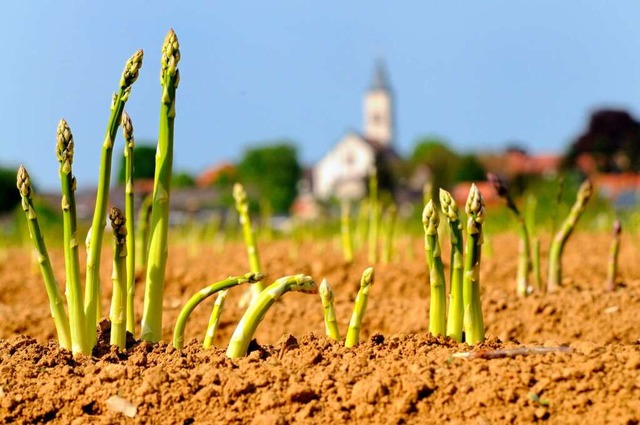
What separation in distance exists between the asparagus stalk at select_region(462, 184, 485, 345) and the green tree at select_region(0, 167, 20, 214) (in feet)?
179

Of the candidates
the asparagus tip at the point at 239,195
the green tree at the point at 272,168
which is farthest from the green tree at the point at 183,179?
the asparagus tip at the point at 239,195

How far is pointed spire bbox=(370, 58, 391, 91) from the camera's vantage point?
119 metres

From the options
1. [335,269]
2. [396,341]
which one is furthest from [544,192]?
[396,341]

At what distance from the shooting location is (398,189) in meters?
70.6

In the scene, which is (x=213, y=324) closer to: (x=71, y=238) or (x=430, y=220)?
(x=71, y=238)

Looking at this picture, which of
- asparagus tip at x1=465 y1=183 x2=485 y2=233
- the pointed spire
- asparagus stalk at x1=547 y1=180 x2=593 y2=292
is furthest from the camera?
the pointed spire

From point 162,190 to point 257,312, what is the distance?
48 centimetres

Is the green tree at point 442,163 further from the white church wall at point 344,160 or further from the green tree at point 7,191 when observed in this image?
the green tree at point 7,191

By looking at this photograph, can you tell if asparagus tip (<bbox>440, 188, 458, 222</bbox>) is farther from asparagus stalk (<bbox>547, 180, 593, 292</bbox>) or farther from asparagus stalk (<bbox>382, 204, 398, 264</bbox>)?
asparagus stalk (<bbox>382, 204, 398, 264</bbox>)

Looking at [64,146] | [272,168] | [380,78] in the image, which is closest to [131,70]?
[64,146]

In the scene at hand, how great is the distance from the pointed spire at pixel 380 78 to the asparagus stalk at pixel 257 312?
378 ft

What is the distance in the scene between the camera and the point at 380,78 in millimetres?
126812

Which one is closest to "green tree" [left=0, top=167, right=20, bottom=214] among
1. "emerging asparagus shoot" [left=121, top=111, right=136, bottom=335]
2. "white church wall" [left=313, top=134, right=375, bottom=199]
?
"white church wall" [left=313, top=134, right=375, bottom=199]

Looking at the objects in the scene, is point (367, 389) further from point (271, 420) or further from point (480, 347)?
point (480, 347)
